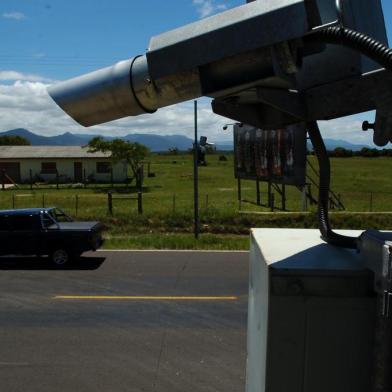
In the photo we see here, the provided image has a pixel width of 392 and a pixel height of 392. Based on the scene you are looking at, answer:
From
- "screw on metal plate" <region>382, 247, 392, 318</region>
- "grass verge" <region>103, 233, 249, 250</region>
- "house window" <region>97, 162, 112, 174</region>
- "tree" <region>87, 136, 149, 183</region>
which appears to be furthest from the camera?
"house window" <region>97, 162, 112, 174</region>

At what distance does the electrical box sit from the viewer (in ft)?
6.20

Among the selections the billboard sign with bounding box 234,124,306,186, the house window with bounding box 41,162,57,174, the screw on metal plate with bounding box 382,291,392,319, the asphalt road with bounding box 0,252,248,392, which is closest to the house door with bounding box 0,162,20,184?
the house window with bounding box 41,162,57,174

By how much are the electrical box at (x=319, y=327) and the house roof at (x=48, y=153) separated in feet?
178

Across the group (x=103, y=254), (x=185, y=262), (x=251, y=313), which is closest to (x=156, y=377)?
(x=251, y=313)

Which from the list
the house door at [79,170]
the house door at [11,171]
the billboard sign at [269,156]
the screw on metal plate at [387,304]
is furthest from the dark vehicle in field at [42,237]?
the house door at [11,171]

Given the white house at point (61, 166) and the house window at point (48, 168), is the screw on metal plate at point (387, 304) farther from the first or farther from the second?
the house window at point (48, 168)

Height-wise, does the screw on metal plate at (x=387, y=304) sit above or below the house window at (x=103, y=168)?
above

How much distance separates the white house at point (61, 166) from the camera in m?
56.2

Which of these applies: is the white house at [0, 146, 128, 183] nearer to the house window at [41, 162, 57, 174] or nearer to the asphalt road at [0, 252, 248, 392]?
the house window at [41, 162, 57, 174]

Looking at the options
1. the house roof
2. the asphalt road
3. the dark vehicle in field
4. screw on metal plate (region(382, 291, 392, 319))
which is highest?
screw on metal plate (region(382, 291, 392, 319))

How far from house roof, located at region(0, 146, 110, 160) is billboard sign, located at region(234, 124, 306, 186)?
28.5 m

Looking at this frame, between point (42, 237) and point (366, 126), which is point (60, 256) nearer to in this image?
point (42, 237)

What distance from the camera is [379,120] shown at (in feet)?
7.32

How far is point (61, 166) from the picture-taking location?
5750 centimetres
